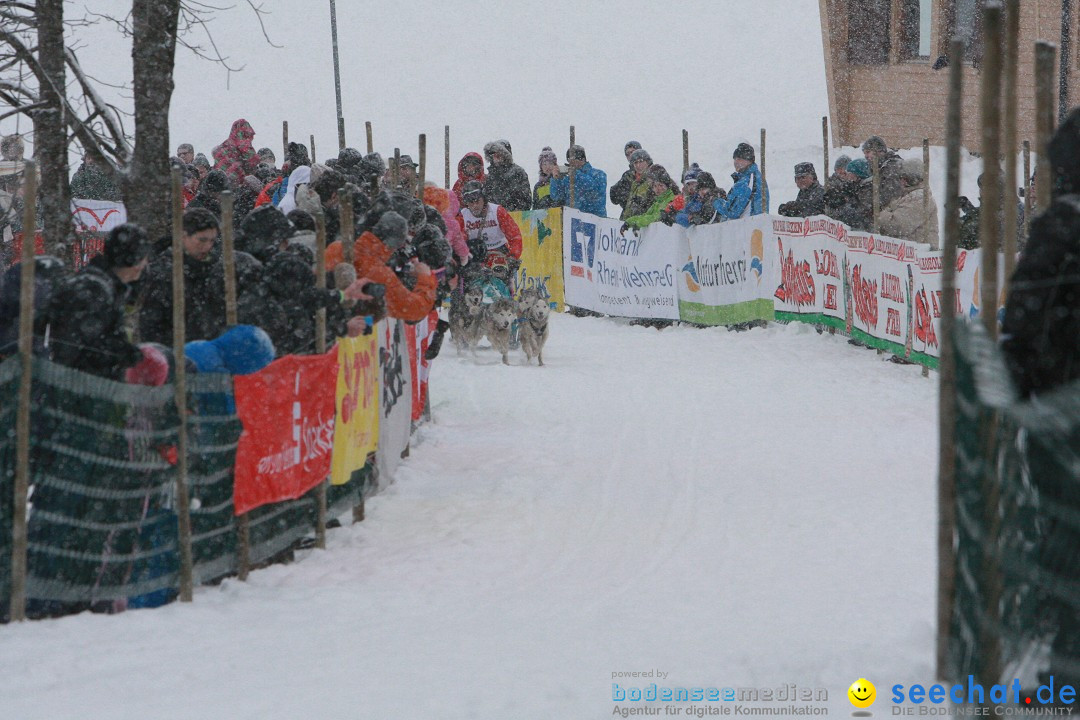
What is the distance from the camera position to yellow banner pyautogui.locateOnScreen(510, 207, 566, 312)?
20156mm

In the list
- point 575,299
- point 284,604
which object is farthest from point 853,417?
point 575,299

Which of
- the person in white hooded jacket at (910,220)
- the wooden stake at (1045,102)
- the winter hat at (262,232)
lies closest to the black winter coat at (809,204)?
the person in white hooded jacket at (910,220)

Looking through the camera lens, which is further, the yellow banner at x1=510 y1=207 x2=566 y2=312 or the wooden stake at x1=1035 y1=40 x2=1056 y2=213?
the yellow banner at x1=510 y1=207 x2=566 y2=312


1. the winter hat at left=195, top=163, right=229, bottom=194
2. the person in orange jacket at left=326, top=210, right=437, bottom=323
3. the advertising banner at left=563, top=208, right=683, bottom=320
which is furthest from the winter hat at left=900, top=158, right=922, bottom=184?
the person in orange jacket at left=326, top=210, right=437, bottom=323

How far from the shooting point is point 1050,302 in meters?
3.83

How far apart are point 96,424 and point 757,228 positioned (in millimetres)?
11588

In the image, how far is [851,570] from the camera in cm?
649

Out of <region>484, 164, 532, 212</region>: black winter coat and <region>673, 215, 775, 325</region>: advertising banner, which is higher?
<region>484, 164, 532, 212</region>: black winter coat

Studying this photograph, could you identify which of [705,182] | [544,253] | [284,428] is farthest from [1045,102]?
[544,253]

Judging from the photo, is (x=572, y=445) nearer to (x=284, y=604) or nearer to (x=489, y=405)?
(x=489, y=405)

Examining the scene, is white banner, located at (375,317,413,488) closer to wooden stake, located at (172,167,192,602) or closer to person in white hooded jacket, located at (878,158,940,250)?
wooden stake, located at (172,167,192,602)

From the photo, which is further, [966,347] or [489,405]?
[489,405]

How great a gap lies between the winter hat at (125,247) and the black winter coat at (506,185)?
12.9 metres

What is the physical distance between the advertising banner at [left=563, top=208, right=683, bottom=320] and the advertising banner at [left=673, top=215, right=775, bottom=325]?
0.23m
